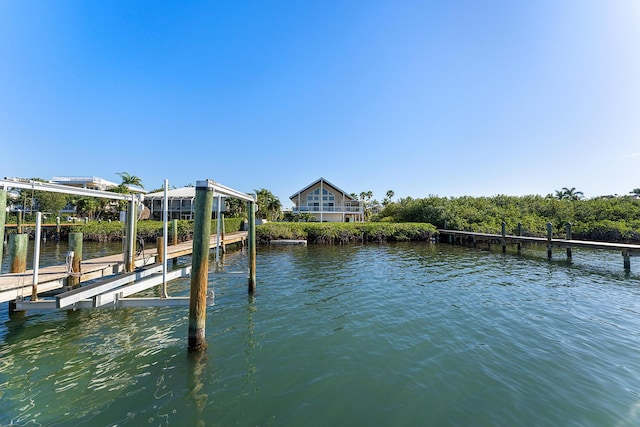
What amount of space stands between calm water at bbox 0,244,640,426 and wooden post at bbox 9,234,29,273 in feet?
4.58

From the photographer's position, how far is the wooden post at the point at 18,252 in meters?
7.41

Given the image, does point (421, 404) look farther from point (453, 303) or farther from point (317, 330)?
point (453, 303)

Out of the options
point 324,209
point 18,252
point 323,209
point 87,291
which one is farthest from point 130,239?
point 324,209

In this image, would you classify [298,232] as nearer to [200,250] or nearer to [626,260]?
[626,260]

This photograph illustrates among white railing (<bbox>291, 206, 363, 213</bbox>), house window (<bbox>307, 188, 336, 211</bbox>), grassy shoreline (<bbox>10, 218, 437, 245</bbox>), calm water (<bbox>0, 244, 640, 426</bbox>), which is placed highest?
house window (<bbox>307, 188, 336, 211</bbox>)

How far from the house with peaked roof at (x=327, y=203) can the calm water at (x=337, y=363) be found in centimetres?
3431

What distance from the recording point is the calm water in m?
4.05

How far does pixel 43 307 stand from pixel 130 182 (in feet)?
155

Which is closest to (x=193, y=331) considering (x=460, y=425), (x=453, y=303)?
(x=460, y=425)

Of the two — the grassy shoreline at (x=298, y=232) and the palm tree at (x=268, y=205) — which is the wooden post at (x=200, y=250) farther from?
the palm tree at (x=268, y=205)

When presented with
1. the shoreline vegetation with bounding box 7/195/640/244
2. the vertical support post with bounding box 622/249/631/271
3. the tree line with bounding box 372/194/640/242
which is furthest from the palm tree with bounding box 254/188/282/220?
the vertical support post with bounding box 622/249/631/271

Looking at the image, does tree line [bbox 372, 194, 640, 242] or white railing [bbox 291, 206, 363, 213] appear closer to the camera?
tree line [bbox 372, 194, 640, 242]

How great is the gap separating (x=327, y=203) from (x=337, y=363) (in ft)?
136

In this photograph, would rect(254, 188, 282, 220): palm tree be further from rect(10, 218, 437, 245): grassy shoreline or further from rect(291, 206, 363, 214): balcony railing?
rect(10, 218, 437, 245): grassy shoreline
